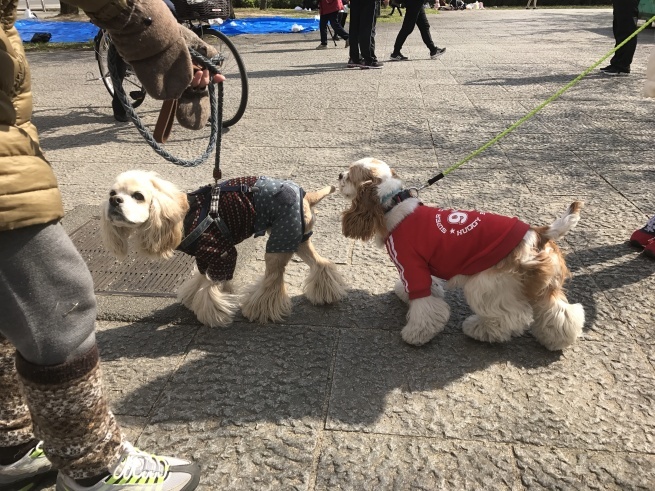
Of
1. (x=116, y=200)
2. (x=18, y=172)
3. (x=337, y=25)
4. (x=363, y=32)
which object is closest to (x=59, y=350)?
(x=18, y=172)

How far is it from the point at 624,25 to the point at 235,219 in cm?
817

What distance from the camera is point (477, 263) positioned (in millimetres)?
2402

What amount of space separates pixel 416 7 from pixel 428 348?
8464 millimetres

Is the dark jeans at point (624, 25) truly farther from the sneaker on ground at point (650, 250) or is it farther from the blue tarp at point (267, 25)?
the blue tarp at point (267, 25)

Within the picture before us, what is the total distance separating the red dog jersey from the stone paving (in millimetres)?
376

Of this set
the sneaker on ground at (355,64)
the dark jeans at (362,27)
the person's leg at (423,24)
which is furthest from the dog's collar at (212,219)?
the person's leg at (423,24)

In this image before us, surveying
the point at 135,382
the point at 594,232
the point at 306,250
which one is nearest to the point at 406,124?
the point at 594,232

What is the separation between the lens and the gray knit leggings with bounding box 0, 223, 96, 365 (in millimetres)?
1177

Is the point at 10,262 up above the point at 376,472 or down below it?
above

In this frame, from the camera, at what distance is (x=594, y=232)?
346 centimetres

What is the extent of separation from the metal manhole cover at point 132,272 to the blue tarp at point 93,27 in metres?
12.3

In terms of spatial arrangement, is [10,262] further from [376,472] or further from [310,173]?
[310,173]

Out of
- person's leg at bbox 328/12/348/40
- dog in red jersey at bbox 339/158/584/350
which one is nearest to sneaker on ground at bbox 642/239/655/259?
dog in red jersey at bbox 339/158/584/350

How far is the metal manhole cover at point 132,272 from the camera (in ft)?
9.86
